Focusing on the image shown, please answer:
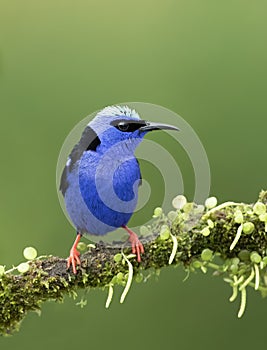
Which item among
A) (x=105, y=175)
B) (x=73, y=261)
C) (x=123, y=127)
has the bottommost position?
(x=73, y=261)

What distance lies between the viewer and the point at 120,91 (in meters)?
4.71

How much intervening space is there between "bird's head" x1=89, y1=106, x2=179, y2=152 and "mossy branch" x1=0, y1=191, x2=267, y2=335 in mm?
240

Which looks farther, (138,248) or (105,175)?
(105,175)

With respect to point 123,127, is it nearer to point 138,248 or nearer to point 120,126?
point 120,126

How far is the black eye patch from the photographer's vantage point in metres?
2.30

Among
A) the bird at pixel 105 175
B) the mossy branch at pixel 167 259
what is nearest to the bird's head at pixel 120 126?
the bird at pixel 105 175

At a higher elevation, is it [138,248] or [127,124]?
[127,124]

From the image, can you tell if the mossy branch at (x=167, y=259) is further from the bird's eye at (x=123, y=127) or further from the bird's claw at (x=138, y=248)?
the bird's eye at (x=123, y=127)

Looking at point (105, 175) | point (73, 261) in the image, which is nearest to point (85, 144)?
point (105, 175)

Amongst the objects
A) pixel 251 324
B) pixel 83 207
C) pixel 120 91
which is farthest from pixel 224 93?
pixel 83 207

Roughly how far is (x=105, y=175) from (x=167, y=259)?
32 centimetres

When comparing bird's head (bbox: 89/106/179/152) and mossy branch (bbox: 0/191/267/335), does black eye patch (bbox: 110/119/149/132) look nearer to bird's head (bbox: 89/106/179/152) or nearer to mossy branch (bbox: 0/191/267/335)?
bird's head (bbox: 89/106/179/152)

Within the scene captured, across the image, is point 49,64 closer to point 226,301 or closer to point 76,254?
point 226,301

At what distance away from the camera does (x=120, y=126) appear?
2.31 m
